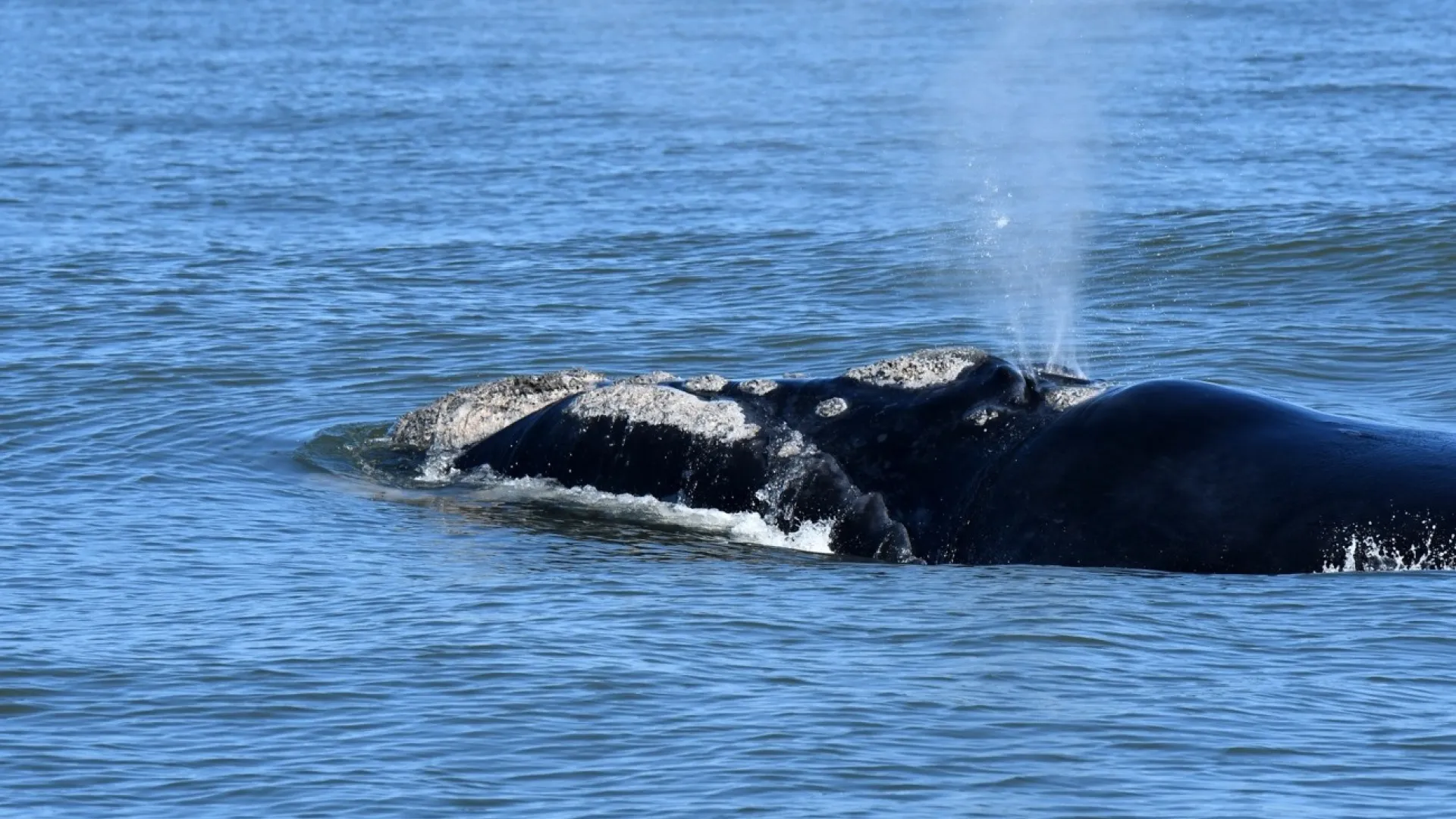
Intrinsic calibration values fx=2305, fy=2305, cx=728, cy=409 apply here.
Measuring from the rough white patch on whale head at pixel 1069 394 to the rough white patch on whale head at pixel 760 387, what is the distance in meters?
1.78

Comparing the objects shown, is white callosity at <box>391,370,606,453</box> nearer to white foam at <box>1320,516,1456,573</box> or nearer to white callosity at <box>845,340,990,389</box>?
white callosity at <box>845,340,990,389</box>

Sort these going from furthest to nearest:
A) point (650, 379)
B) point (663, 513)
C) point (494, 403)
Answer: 1. point (494, 403)
2. point (650, 379)
3. point (663, 513)

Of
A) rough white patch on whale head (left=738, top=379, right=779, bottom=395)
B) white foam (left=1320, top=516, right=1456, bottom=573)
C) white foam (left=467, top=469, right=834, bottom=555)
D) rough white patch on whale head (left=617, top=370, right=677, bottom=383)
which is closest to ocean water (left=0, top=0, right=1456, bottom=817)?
white foam (left=467, top=469, right=834, bottom=555)

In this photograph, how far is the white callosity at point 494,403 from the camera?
15.6 metres

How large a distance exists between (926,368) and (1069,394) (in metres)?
0.89

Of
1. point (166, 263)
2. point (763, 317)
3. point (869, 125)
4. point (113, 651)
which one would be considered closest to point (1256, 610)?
point (113, 651)

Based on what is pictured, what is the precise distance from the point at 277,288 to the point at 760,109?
16.9m

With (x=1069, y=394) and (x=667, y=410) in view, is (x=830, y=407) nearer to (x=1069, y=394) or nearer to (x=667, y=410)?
(x=667, y=410)

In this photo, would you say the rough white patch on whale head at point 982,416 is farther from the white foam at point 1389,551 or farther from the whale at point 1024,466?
the white foam at point 1389,551

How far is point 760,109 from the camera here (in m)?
40.5

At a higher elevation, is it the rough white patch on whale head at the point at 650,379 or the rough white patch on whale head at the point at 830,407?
the rough white patch on whale head at the point at 830,407

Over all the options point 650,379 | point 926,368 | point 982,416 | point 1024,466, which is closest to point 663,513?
point 650,379

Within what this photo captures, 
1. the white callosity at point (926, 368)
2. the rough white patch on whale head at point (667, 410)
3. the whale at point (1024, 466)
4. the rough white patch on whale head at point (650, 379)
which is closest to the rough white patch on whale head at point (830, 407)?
the whale at point (1024, 466)

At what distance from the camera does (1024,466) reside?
12.5 meters
